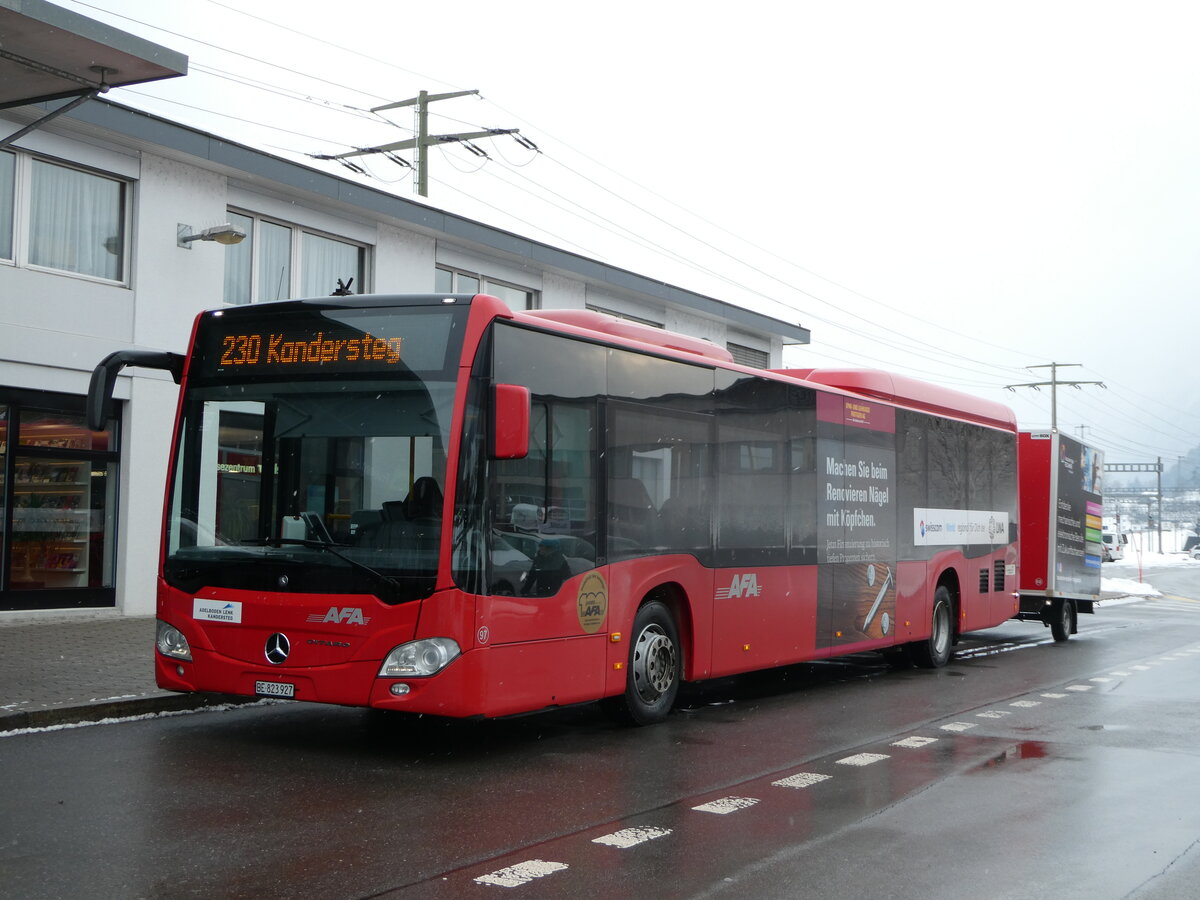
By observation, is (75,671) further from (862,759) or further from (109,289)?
(862,759)

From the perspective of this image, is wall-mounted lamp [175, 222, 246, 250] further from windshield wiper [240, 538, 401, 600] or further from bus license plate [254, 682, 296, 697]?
bus license plate [254, 682, 296, 697]

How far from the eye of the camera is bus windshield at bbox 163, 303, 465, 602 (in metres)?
7.91

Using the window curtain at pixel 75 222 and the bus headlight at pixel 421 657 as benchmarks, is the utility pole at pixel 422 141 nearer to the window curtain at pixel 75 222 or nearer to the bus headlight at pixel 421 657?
the window curtain at pixel 75 222

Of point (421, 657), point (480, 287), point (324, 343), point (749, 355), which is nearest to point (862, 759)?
point (421, 657)

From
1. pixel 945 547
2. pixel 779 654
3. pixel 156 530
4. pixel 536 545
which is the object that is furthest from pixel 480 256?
pixel 536 545

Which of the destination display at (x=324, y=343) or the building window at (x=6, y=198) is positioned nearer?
→ the destination display at (x=324, y=343)

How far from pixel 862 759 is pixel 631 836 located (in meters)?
2.85

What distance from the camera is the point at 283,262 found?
1886 cm

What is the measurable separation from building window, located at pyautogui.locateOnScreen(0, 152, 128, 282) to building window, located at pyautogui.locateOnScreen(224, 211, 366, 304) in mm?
1860

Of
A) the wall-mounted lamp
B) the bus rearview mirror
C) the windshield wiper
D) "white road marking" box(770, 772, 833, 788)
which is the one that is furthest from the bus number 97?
the wall-mounted lamp

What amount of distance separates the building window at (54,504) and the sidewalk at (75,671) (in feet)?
1.29

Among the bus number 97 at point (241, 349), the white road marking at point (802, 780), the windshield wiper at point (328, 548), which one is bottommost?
the white road marking at point (802, 780)

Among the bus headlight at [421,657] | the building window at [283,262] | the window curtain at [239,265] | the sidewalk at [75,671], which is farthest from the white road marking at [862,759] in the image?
the window curtain at [239,265]

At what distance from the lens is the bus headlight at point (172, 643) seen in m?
8.52
